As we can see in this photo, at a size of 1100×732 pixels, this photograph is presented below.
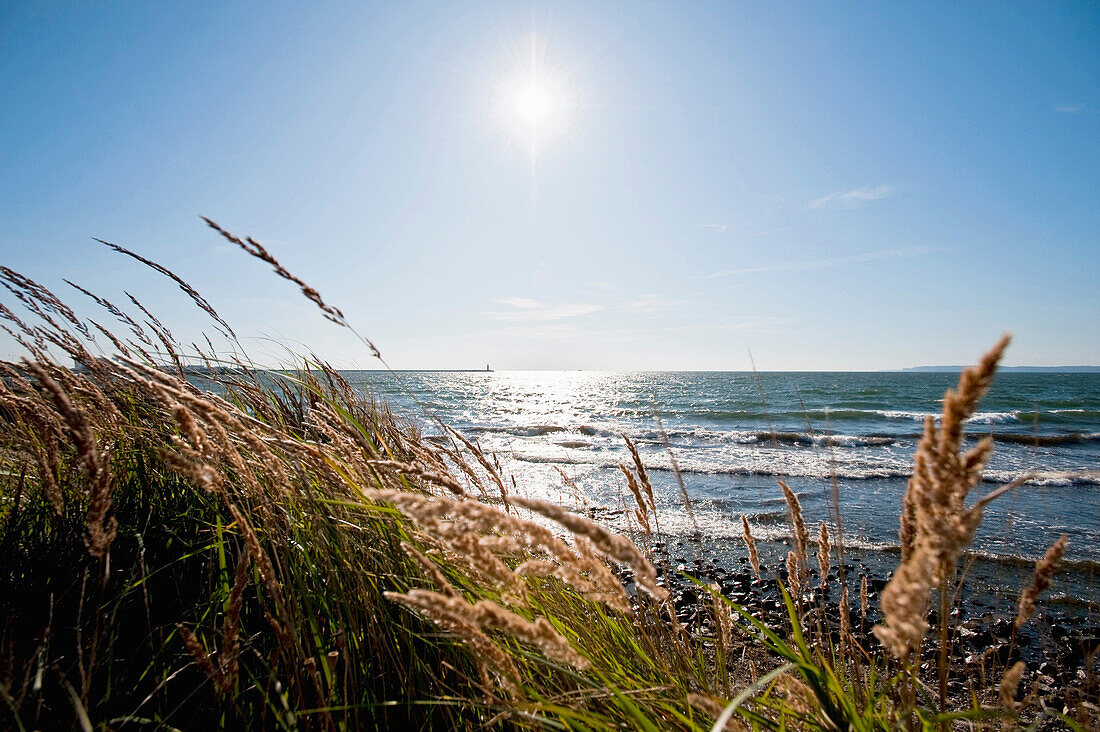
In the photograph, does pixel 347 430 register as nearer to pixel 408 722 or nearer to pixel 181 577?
pixel 181 577

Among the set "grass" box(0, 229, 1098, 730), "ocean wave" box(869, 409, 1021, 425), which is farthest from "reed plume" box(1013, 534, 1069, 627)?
"ocean wave" box(869, 409, 1021, 425)

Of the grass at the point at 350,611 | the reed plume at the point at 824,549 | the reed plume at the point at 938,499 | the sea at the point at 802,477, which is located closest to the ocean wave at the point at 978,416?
the sea at the point at 802,477

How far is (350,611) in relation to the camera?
1.67m

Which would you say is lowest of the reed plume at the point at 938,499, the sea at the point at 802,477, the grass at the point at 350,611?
the sea at the point at 802,477

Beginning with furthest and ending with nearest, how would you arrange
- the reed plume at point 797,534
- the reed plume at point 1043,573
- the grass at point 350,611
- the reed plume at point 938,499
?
1. the reed plume at point 797,534
2. the reed plume at point 1043,573
3. the grass at point 350,611
4. the reed plume at point 938,499

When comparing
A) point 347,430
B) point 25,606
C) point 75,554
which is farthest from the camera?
point 347,430

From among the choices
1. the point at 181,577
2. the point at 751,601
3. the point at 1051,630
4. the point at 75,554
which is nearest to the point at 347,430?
the point at 181,577

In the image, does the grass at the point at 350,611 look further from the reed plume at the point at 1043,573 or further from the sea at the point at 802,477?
the sea at the point at 802,477

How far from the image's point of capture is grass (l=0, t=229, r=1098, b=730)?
1.04 meters

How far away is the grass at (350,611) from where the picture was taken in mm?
1042

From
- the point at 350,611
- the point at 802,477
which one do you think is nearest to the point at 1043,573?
the point at 350,611

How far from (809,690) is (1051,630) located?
5789 millimetres

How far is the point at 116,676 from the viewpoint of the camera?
1646mm

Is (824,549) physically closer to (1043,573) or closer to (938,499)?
(1043,573)
